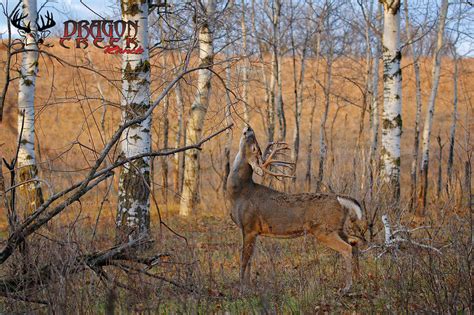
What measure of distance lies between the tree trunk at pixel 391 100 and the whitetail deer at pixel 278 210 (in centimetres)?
457

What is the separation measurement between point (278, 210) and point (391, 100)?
5.48 meters

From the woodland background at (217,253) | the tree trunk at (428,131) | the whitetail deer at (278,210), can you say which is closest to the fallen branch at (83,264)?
the woodland background at (217,253)

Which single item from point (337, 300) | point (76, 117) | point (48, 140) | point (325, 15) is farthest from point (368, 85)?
point (76, 117)

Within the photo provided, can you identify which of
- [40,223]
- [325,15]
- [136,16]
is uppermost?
[325,15]

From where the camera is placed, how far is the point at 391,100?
481 inches

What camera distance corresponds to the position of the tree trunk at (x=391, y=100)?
1198 centimetres

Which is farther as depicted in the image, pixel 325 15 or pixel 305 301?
pixel 325 15

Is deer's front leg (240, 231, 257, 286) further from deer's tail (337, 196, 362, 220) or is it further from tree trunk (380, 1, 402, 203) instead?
tree trunk (380, 1, 402, 203)

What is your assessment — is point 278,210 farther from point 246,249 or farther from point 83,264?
point 83,264

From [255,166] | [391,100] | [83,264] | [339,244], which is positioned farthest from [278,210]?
[391,100]

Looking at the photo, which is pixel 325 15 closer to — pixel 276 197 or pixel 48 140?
pixel 276 197

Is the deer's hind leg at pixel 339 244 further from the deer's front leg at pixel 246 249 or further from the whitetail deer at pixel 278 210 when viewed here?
the deer's front leg at pixel 246 249

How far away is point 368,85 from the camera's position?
63.2 ft

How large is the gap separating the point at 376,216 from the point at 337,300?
3.91 metres
